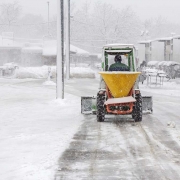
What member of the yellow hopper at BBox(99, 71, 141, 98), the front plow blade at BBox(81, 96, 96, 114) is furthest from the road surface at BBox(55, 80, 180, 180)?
the yellow hopper at BBox(99, 71, 141, 98)

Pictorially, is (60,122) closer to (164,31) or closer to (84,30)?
(84,30)

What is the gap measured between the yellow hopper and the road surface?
93cm

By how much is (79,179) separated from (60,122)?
581 centimetres

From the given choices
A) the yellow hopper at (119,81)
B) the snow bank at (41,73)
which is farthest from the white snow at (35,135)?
the snow bank at (41,73)

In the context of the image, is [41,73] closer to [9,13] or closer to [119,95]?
[119,95]

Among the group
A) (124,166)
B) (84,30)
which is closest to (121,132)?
(124,166)

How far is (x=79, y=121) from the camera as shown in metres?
12.6

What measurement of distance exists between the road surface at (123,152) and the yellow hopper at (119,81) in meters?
0.93

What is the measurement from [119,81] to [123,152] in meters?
3.50

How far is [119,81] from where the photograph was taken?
11484mm

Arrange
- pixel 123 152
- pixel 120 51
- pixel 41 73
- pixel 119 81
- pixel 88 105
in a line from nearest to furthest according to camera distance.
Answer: pixel 123 152
pixel 119 81
pixel 120 51
pixel 88 105
pixel 41 73

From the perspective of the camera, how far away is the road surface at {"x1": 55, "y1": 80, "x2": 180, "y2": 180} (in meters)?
6.83

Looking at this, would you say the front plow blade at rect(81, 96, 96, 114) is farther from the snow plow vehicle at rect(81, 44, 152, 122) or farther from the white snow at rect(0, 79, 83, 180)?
the snow plow vehicle at rect(81, 44, 152, 122)

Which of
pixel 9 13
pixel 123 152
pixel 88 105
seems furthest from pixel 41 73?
pixel 9 13
